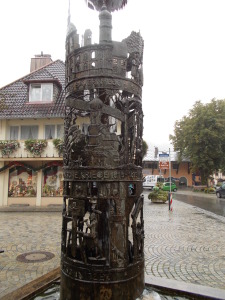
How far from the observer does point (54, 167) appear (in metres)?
19.0

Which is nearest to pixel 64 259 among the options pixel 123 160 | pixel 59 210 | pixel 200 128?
pixel 123 160

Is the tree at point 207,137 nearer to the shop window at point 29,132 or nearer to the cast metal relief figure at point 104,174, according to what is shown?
the shop window at point 29,132

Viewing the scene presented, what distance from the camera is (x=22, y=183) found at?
19.1 meters

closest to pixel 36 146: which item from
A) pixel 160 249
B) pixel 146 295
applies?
pixel 160 249

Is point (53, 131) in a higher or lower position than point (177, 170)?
higher

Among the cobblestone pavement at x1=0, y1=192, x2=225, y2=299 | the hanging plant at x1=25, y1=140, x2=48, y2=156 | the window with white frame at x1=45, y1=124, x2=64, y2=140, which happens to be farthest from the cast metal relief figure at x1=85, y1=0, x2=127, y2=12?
the window with white frame at x1=45, y1=124, x2=64, y2=140

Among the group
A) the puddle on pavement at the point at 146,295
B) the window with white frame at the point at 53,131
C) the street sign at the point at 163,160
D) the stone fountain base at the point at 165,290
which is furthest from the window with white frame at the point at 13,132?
the puddle on pavement at the point at 146,295

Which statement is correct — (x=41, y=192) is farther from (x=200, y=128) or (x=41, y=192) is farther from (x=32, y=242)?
(x=200, y=128)

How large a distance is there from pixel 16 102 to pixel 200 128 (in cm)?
2946

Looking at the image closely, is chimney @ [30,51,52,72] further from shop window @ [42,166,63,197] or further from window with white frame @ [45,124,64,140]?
shop window @ [42,166,63,197]

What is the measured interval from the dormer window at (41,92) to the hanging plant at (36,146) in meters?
3.25

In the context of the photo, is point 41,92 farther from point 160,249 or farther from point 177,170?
point 177,170

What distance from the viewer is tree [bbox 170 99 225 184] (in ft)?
131

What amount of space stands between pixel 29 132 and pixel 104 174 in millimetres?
16648
